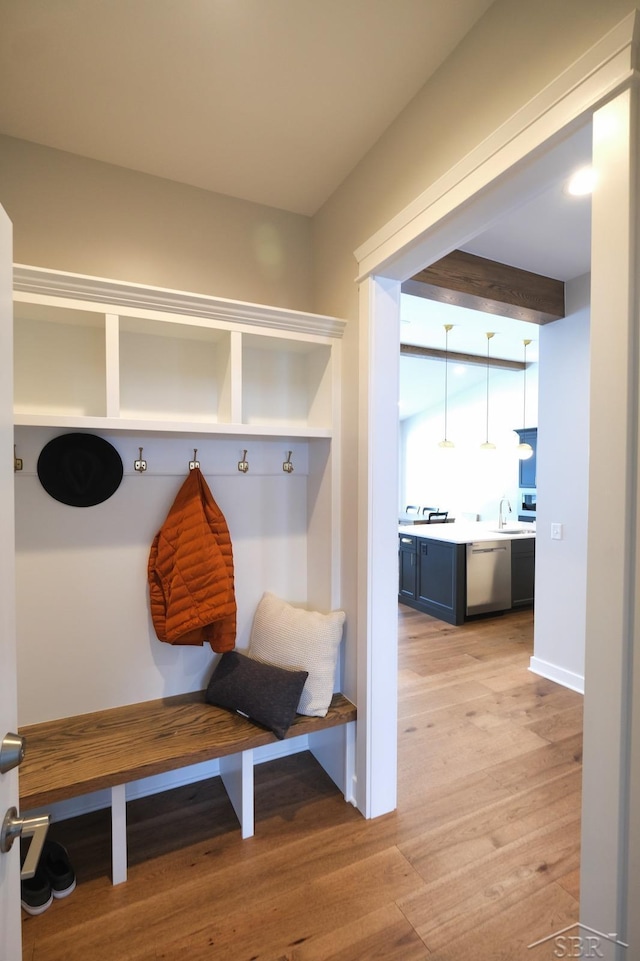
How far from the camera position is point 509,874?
5.46ft

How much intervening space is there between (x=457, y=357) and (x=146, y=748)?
5.70 m

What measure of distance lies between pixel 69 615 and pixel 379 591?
1.32m

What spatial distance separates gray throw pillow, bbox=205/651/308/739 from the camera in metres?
1.82

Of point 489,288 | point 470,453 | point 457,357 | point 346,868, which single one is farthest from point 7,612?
point 470,453

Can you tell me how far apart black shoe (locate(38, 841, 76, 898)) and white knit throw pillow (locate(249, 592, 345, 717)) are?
96 cm

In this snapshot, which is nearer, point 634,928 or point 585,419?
point 634,928

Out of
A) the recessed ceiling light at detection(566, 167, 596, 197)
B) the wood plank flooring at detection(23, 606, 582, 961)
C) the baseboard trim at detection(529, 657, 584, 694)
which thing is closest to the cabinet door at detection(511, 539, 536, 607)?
the baseboard trim at detection(529, 657, 584, 694)

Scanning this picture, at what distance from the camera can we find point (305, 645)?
6.53ft

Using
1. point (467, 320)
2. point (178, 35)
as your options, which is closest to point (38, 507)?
point (178, 35)

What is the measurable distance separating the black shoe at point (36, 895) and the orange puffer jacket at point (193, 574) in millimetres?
860

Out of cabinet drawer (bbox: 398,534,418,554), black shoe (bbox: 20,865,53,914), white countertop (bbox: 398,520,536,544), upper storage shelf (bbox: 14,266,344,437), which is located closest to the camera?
black shoe (bbox: 20,865,53,914)

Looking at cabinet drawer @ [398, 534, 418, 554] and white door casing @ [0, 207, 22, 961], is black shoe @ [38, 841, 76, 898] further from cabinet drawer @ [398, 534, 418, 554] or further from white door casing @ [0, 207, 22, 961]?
cabinet drawer @ [398, 534, 418, 554]

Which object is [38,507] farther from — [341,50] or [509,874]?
[509,874]

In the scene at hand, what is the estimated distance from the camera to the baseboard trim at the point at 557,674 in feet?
10.2
